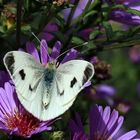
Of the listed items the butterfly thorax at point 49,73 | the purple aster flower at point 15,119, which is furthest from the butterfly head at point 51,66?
the purple aster flower at point 15,119

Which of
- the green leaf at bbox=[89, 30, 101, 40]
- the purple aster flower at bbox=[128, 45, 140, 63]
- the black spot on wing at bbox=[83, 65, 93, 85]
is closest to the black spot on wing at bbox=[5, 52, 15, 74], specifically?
the black spot on wing at bbox=[83, 65, 93, 85]

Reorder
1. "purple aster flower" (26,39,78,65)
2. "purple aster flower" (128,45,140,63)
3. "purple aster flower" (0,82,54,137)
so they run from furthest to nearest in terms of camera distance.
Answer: "purple aster flower" (128,45,140,63) < "purple aster flower" (26,39,78,65) < "purple aster flower" (0,82,54,137)

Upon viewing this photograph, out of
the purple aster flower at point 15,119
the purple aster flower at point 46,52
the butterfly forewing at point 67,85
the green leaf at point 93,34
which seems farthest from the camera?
the green leaf at point 93,34

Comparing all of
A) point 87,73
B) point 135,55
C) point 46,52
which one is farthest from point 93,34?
point 135,55

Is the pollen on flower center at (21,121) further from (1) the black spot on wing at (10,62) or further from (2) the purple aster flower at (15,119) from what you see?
(1) the black spot on wing at (10,62)

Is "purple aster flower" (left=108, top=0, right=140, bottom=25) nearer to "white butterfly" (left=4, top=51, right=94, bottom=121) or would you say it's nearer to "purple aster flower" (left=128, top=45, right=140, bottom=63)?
"white butterfly" (left=4, top=51, right=94, bottom=121)
